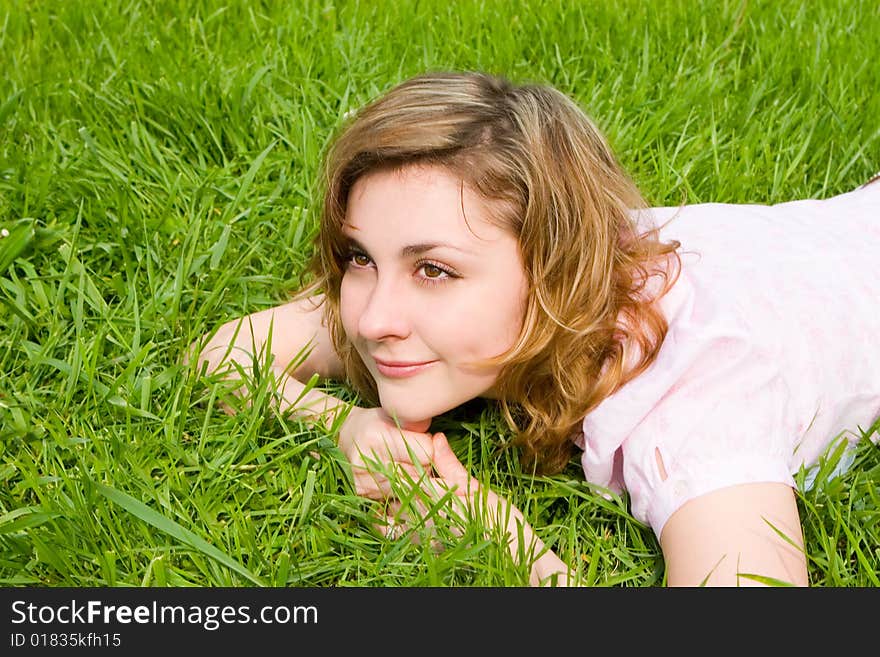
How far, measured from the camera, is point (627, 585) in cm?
207

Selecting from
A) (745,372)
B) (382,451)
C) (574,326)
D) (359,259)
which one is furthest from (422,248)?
(745,372)

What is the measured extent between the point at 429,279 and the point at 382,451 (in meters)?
0.40

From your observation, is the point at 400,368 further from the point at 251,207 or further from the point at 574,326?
the point at 251,207

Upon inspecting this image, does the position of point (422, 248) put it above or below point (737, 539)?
above

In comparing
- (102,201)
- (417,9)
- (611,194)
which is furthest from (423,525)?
(417,9)

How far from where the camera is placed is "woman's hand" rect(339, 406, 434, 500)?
215 centimetres

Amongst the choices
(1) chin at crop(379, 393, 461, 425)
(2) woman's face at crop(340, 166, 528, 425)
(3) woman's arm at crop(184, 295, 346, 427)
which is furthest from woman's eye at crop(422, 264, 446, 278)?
(3) woman's arm at crop(184, 295, 346, 427)

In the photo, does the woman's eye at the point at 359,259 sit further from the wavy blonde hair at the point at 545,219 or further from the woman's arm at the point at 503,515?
the woman's arm at the point at 503,515

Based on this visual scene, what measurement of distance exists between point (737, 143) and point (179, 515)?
1.96 m

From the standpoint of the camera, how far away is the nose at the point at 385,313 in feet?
6.55

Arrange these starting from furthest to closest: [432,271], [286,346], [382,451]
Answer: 1. [286,346]
2. [382,451]
3. [432,271]

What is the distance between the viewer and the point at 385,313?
1998 mm

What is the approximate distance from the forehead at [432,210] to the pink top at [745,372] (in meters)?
0.41

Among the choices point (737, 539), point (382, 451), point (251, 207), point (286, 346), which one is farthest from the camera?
point (251, 207)
